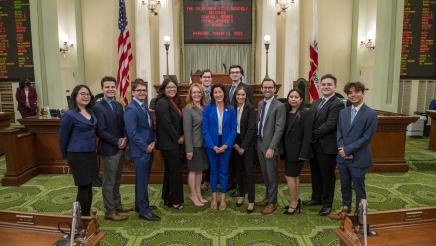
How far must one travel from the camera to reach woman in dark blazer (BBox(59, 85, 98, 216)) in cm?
303

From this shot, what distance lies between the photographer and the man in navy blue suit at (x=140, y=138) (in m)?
3.51

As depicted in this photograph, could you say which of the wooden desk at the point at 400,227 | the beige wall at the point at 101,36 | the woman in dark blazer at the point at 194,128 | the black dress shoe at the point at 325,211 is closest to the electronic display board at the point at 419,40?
the black dress shoe at the point at 325,211

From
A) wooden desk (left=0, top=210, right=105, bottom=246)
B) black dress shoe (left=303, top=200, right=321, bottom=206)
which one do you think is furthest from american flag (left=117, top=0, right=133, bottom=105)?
wooden desk (left=0, top=210, right=105, bottom=246)

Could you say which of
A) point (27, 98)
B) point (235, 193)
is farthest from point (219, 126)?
point (27, 98)

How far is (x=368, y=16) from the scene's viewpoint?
9398 millimetres

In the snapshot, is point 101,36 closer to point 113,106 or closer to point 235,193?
point 113,106

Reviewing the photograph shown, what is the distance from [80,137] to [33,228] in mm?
991

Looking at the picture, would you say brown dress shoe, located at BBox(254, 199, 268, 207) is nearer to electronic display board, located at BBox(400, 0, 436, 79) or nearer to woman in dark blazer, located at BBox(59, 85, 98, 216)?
woman in dark blazer, located at BBox(59, 85, 98, 216)

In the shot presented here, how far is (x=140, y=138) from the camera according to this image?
11.6 feet

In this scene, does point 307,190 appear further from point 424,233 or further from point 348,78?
point 348,78

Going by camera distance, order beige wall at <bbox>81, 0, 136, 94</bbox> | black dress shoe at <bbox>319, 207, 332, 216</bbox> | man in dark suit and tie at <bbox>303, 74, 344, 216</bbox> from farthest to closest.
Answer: beige wall at <bbox>81, 0, 136, 94</bbox> → black dress shoe at <bbox>319, 207, 332, 216</bbox> → man in dark suit and tie at <bbox>303, 74, 344, 216</bbox>

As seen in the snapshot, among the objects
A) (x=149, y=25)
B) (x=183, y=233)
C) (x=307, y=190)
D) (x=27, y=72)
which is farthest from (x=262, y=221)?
(x=27, y=72)

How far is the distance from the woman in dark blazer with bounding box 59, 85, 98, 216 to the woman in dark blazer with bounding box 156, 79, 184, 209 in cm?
82

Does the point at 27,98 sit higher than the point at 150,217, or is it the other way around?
the point at 27,98
